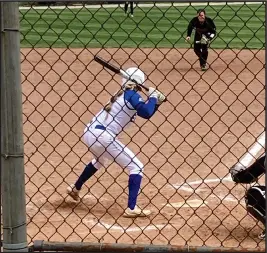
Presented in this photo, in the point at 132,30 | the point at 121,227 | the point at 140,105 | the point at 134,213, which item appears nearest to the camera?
the point at 121,227

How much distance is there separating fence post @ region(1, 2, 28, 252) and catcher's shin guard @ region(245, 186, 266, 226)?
107 inches

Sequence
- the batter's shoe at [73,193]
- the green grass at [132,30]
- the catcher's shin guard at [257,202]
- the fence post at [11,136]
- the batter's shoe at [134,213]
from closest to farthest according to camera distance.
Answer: the fence post at [11,136], the catcher's shin guard at [257,202], the batter's shoe at [134,213], the batter's shoe at [73,193], the green grass at [132,30]

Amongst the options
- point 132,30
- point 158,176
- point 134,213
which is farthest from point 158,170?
point 132,30

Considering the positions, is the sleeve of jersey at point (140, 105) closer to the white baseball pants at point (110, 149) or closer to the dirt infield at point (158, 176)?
the white baseball pants at point (110, 149)

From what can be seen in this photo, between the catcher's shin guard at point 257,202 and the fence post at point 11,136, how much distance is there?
271 cm

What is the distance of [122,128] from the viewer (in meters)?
6.86

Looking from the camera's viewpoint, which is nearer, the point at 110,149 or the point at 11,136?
the point at 11,136

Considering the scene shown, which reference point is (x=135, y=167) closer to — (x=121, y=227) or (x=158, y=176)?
(x=121, y=227)

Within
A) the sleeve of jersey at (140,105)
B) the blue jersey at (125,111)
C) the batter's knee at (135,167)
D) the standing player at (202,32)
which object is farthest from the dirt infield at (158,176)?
the standing player at (202,32)

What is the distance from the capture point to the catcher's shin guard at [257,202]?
5.90 metres

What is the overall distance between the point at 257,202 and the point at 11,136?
2.90 metres

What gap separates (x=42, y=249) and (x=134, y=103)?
9.23ft

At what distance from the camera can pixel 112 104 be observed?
6945mm

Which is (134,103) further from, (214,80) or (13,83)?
(214,80)
